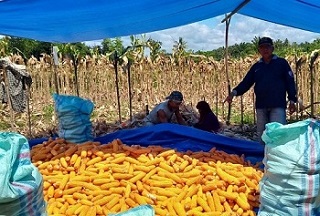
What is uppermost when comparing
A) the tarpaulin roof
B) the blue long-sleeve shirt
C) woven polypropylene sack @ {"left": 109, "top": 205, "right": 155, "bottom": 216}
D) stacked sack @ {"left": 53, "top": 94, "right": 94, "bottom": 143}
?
the tarpaulin roof

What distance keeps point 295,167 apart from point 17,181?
1.89 metres

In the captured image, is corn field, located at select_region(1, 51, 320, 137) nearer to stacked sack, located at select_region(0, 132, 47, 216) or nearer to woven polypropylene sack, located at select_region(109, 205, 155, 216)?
stacked sack, located at select_region(0, 132, 47, 216)

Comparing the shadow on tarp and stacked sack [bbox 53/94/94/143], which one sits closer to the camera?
the shadow on tarp

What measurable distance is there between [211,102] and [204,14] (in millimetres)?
8072

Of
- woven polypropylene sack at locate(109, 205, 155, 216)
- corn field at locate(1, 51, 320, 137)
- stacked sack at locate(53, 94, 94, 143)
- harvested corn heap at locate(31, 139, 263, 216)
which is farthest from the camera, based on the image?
corn field at locate(1, 51, 320, 137)

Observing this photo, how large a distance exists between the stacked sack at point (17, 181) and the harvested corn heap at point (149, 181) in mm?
1100

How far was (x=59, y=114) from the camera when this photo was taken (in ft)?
17.1

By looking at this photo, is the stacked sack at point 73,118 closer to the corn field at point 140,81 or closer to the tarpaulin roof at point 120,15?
the tarpaulin roof at point 120,15

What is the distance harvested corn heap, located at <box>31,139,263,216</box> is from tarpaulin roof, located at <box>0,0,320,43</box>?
4.99 feet

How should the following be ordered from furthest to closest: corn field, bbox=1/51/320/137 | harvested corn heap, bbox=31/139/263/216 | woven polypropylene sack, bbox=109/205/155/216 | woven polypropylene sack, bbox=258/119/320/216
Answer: corn field, bbox=1/51/320/137 < harvested corn heap, bbox=31/139/263/216 < woven polypropylene sack, bbox=258/119/320/216 < woven polypropylene sack, bbox=109/205/155/216

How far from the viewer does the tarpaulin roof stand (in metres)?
4.08

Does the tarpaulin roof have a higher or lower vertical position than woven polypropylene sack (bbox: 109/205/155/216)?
higher

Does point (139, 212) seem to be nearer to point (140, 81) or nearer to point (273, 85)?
point (273, 85)

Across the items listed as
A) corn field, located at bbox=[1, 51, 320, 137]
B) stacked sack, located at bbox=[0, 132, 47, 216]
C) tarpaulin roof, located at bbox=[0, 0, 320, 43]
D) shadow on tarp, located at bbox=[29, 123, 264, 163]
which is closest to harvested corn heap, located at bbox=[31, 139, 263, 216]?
shadow on tarp, located at bbox=[29, 123, 264, 163]
